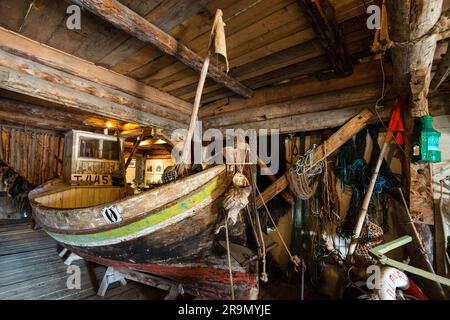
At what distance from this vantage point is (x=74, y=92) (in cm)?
255

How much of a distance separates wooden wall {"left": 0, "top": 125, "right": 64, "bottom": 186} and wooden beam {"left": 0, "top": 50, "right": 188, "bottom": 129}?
3.99m

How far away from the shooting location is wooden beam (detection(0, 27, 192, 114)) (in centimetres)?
202

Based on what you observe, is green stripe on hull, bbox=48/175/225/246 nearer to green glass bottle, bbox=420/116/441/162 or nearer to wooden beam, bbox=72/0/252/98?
wooden beam, bbox=72/0/252/98

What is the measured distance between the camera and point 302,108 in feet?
9.81

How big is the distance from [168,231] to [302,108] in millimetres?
2545

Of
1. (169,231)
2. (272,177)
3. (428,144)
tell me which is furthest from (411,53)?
(169,231)

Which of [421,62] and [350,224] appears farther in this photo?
[350,224]

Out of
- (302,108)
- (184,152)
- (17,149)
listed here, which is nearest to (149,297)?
(184,152)

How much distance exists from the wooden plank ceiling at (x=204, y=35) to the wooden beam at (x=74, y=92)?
12.1 inches

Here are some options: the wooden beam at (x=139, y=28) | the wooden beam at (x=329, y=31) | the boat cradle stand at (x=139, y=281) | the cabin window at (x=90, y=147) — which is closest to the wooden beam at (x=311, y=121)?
the wooden beam at (x=329, y=31)

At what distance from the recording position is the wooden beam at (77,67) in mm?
2021

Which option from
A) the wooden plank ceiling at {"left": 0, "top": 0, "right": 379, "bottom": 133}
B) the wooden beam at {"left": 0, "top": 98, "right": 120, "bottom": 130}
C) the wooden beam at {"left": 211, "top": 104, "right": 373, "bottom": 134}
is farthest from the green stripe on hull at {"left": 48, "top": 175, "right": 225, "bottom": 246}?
the wooden beam at {"left": 0, "top": 98, "right": 120, "bottom": 130}

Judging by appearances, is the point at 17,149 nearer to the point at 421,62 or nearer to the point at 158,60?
the point at 158,60

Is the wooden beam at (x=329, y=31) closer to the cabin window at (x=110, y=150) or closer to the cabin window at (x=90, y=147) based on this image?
the cabin window at (x=110, y=150)
